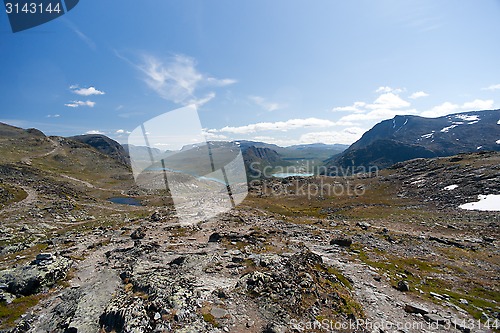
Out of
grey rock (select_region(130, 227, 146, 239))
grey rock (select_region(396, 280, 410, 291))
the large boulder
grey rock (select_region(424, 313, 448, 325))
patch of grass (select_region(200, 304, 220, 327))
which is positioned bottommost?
grey rock (select_region(396, 280, 410, 291))

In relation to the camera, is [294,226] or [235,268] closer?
[235,268]

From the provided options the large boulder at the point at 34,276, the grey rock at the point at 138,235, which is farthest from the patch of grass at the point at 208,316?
the grey rock at the point at 138,235

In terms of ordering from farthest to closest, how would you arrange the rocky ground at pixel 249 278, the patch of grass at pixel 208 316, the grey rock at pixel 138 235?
the grey rock at pixel 138 235 < the rocky ground at pixel 249 278 < the patch of grass at pixel 208 316

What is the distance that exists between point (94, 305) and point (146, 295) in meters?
3.56

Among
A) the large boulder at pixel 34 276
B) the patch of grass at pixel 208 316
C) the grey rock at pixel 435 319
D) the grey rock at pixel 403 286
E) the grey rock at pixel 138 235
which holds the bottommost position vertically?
the grey rock at pixel 403 286

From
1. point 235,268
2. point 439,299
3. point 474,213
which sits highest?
point 235,268

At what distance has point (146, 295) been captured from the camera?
1672cm

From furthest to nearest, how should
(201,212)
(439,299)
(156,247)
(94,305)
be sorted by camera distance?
(201,212), (156,247), (439,299), (94,305)

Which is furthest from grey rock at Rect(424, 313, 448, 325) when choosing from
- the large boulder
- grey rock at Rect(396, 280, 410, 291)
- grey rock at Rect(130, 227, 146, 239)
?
grey rock at Rect(130, 227, 146, 239)

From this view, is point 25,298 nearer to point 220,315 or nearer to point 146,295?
point 146,295

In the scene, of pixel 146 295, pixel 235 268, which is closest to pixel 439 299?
pixel 235 268

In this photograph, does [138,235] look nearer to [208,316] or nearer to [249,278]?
[249,278]

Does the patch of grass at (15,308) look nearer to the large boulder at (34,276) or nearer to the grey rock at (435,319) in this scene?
the large boulder at (34,276)

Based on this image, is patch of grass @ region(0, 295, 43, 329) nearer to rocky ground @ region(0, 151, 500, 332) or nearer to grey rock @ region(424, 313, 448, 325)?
rocky ground @ region(0, 151, 500, 332)
